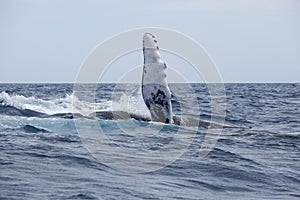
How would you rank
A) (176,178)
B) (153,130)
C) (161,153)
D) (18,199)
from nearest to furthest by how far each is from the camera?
(18,199) → (176,178) → (161,153) → (153,130)

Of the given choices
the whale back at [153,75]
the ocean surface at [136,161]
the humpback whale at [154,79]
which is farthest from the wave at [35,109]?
the whale back at [153,75]

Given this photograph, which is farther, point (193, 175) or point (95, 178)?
point (193, 175)

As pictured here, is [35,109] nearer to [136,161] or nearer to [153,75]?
[153,75]

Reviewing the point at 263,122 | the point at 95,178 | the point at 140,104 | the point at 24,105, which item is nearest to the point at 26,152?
the point at 95,178

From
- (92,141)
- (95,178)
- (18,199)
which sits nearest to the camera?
(18,199)

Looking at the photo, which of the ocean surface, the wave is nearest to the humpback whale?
the ocean surface

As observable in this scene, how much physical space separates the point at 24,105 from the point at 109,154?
9.51m

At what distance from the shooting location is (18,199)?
687cm

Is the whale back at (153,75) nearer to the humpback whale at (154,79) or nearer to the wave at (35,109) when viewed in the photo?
the humpback whale at (154,79)

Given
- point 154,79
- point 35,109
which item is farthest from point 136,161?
point 35,109

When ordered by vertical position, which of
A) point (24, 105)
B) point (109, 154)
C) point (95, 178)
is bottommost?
point (95, 178)

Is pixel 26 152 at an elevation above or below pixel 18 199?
above

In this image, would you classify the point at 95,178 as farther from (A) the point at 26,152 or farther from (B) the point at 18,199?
(A) the point at 26,152

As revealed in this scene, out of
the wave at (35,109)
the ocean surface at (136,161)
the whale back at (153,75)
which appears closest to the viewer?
the ocean surface at (136,161)
